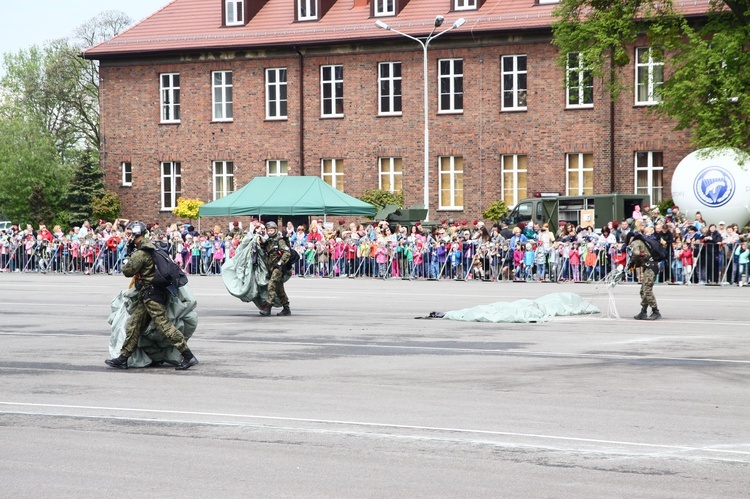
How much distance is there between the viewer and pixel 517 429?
991 cm

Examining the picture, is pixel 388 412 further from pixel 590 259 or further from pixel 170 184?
pixel 170 184

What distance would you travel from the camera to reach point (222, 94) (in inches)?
2103

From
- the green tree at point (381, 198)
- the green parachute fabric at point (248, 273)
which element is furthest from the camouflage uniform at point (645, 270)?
the green tree at point (381, 198)

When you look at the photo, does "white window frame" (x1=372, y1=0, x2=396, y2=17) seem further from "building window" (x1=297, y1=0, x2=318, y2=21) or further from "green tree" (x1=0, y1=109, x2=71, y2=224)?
A: "green tree" (x1=0, y1=109, x2=71, y2=224)

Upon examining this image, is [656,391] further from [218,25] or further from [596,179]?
[218,25]

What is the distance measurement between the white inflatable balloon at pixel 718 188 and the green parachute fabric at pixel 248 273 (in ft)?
59.5

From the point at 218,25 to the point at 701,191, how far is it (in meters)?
25.9

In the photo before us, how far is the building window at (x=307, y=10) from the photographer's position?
52.9 m

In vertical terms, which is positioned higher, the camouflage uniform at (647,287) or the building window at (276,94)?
the building window at (276,94)

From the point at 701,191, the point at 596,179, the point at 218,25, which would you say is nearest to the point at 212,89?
the point at 218,25

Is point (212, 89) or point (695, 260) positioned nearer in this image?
point (695, 260)

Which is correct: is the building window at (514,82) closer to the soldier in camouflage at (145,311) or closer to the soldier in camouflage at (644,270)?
the soldier in camouflage at (644,270)

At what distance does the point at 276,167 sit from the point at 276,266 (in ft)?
102

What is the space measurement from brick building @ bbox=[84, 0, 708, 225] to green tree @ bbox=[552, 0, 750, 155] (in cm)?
357
